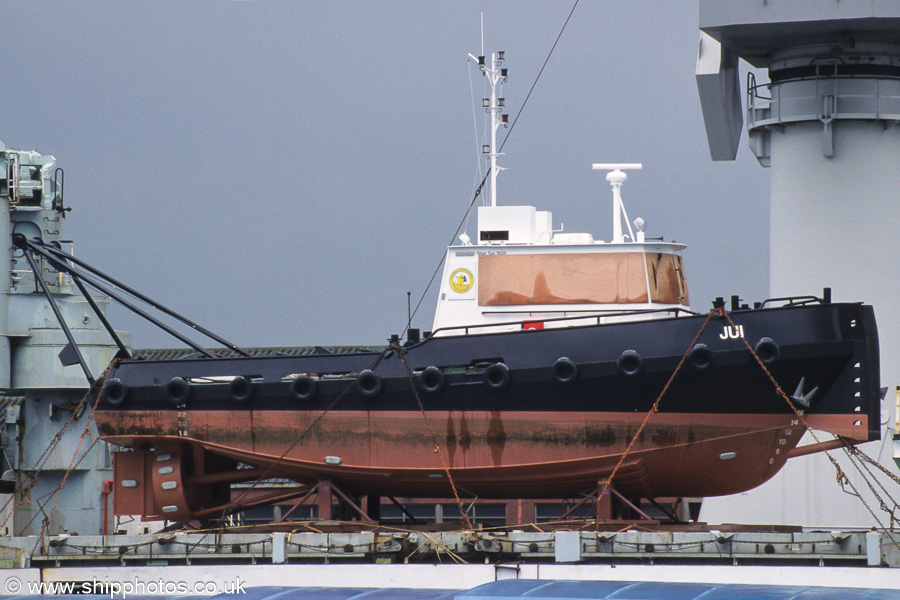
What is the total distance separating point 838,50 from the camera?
683 inches

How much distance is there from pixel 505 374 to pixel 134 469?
5268 millimetres

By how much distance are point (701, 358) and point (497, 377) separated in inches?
93.4

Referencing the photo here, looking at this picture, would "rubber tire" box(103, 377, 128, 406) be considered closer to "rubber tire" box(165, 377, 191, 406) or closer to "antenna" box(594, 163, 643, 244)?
"rubber tire" box(165, 377, 191, 406)

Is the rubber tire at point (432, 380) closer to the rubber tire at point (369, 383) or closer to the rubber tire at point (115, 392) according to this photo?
the rubber tire at point (369, 383)

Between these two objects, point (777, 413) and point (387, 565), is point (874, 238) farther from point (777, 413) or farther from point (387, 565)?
point (387, 565)

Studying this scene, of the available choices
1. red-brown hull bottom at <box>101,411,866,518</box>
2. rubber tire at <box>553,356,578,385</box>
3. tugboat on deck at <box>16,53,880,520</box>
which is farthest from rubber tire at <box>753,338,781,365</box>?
rubber tire at <box>553,356,578,385</box>

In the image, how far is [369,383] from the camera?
614 inches

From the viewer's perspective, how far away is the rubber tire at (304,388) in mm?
15773

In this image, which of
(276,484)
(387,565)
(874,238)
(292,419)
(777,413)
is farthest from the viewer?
(276,484)

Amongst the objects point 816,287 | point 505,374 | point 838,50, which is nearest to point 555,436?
point 505,374

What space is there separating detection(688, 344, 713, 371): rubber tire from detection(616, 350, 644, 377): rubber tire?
1.92ft

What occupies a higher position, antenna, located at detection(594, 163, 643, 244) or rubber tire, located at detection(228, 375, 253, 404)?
antenna, located at detection(594, 163, 643, 244)

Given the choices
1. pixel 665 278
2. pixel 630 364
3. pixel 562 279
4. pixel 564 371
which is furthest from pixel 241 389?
pixel 665 278

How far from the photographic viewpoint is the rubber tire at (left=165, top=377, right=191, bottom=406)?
16.3m
